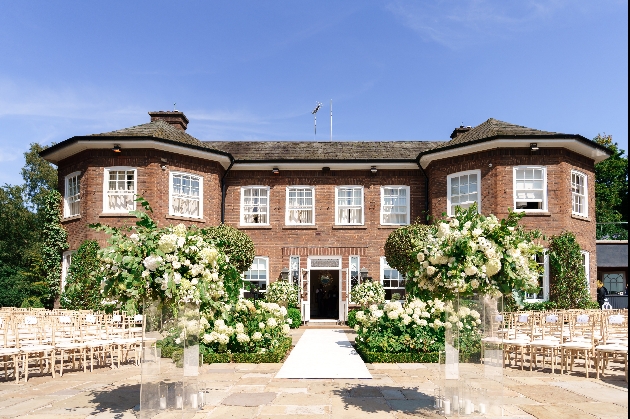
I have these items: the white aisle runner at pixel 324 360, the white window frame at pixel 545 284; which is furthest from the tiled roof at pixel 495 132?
the white aisle runner at pixel 324 360

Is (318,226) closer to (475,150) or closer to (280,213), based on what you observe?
(280,213)

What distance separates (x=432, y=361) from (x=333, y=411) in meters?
4.63

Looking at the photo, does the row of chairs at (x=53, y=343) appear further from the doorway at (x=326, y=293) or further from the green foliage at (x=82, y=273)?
the doorway at (x=326, y=293)

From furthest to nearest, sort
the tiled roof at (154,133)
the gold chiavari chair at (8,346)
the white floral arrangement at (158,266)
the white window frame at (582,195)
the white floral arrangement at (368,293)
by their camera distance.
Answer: the white floral arrangement at (368,293)
the white window frame at (582,195)
the tiled roof at (154,133)
the gold chiavari chair at (8,346)
the white floral arrangement at (158,266)

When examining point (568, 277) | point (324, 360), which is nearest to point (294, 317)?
point (324, 360)

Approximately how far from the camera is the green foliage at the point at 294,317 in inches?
700

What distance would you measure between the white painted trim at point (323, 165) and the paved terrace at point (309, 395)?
11.1 m

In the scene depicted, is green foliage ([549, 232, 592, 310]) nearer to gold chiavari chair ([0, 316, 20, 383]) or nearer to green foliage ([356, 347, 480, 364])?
green foliage ([356, 347, 480, 364])

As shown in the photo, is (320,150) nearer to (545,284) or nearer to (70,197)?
(70,197)

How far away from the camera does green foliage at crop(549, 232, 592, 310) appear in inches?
656

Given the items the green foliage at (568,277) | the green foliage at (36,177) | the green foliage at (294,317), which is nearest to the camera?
the green foliage at (568,277)

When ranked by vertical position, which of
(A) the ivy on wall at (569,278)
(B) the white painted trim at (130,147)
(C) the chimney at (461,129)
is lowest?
(A) the ivy on wall at (569,278)

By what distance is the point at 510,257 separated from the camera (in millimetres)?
5809

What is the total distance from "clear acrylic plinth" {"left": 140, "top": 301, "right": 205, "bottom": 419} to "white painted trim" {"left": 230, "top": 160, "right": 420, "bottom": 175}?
14.1m
